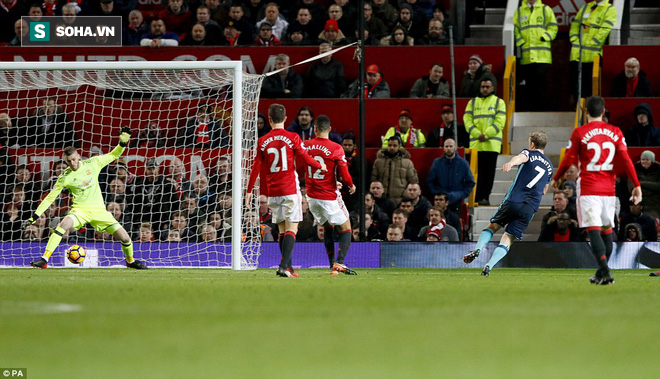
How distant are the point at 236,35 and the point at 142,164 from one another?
4.00 meters

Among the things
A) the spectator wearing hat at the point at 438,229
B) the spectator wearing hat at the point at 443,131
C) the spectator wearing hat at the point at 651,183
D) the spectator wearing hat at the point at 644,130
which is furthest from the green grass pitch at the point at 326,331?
the spectator wearing hat at the point at 443,131

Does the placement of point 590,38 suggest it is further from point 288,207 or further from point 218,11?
point 288,207

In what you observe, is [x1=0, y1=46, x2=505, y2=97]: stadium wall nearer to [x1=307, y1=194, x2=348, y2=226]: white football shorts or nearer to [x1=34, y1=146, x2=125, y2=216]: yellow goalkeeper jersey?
[x1=34, y1=146, x2=125, y2=216]: yellow goalkeeper jersey

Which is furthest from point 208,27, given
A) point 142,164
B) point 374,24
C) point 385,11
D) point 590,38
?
point 590,38

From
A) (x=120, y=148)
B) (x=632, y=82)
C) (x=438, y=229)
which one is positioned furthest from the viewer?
(x=632, y=82)

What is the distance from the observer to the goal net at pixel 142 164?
50.6 feet

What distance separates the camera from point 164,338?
5469 mm

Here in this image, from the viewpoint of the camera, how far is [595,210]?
10.2 metres

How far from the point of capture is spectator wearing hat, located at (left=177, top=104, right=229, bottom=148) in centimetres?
1641

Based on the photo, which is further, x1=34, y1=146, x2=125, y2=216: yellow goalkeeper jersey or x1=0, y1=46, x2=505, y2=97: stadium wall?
x1=0, y1=46, x2=505, y2=97: stadium wall

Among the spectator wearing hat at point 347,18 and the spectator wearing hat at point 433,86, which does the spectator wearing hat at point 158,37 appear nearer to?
the spectator wearing hat at point 347,18

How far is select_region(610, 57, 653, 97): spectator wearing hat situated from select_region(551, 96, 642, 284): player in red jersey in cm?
810

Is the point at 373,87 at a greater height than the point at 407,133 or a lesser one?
greater

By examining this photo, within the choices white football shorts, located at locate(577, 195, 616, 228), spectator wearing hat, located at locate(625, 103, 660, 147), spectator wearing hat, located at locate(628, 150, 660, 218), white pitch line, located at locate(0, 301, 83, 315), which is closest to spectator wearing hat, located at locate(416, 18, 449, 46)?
spectator wearing hat, located at locate(625, 103, 660, 147)
